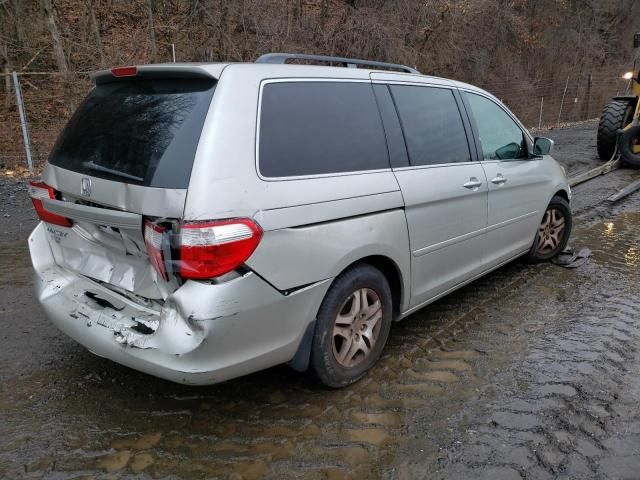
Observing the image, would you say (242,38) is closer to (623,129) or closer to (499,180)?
(623,129)

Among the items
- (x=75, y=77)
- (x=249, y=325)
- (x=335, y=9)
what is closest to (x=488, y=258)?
(x=249, y=325)

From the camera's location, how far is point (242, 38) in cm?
1223

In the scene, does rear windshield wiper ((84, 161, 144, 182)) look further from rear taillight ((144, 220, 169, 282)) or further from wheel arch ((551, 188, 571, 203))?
wheel arch ((551, 188, 571, 203))

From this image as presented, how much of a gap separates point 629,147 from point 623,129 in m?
0.38

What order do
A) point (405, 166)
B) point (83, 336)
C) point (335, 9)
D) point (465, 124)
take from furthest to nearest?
1. point (335, 9)
2. point (465, 124)
3. point (405, 166)
4. point (83, 336)

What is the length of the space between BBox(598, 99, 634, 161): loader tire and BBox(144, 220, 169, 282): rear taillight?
34.5 feet

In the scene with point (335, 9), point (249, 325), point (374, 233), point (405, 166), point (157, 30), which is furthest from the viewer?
Result: point (335, 9)

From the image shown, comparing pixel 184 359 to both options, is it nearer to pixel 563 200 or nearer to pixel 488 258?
pixel 488 258

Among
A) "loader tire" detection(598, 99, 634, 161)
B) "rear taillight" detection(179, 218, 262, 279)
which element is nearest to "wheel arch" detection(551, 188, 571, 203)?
"rear taillight" detection(179, 218, 262, 279)

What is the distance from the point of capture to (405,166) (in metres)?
3.23

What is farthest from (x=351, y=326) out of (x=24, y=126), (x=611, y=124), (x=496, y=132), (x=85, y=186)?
(x=611, y=124)

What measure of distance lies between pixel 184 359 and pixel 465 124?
2737mm

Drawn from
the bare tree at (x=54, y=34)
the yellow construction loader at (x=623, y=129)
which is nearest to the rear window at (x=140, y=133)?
the bare tree at (x=54, y=34)

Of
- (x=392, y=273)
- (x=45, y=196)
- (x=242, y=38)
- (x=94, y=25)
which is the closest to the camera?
(x=45, y=196)
